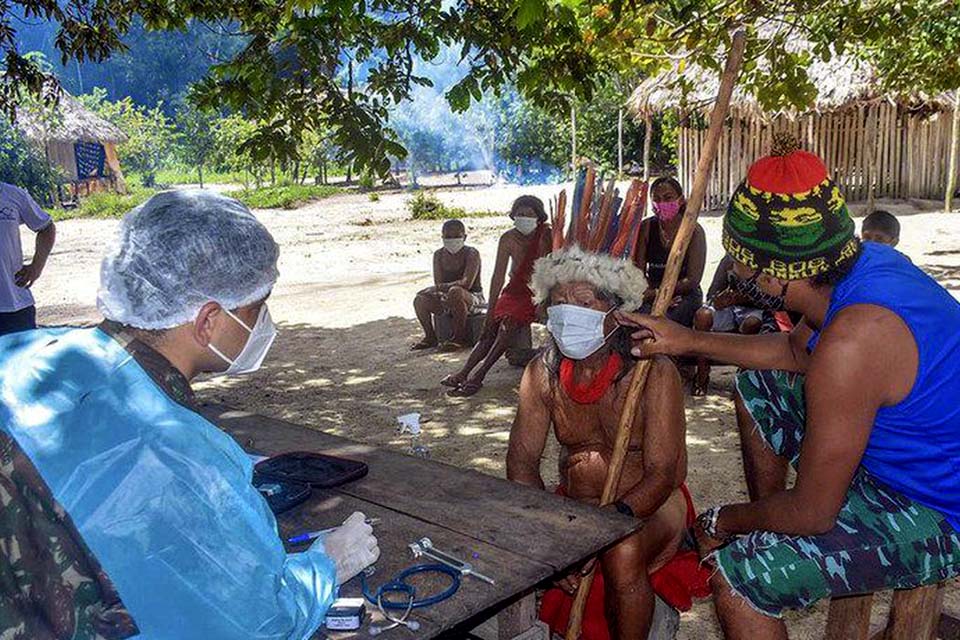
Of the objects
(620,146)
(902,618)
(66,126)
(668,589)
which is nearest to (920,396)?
(902,618)

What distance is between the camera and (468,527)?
2453 mm

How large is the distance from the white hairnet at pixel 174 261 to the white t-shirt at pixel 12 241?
13.5ft

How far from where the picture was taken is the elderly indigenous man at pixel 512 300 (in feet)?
22.3

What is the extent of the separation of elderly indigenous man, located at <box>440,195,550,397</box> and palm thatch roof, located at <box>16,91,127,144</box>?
23054 millimetres

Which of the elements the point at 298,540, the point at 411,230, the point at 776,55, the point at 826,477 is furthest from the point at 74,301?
the point at 826,477

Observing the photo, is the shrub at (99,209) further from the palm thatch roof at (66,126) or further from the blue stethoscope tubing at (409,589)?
the blue stethoscope tubing at (409,589)

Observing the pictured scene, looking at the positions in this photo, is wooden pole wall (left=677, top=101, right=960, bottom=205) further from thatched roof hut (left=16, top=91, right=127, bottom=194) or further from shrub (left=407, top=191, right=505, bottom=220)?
thatched roof hut (left=16, top=91, right=127, bottom=194)

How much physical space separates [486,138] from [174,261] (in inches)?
1486

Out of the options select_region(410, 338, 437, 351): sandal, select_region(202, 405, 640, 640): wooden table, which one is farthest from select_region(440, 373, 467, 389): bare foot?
select_region(202, 405, 640, 640): wooden table

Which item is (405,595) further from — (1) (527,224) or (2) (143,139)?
(2) (143,139)

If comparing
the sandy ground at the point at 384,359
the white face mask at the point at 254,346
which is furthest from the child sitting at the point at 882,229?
the white face mask at the point at 254,346

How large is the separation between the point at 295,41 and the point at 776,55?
3155 mm

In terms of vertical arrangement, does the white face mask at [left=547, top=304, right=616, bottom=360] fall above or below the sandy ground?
above

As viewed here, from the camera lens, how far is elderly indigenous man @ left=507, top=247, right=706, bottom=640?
121 inches
